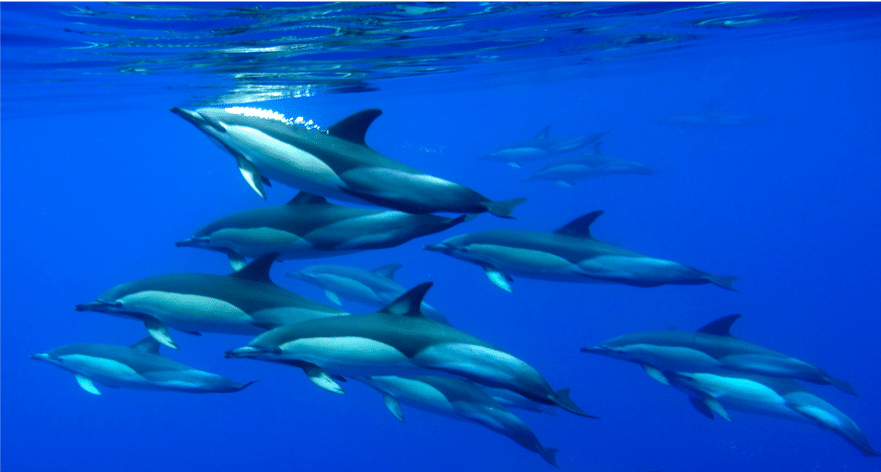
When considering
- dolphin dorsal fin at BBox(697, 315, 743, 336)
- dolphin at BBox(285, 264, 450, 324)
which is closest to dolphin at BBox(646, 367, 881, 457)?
dolphin dorsal fin at BBox(697, 315, 743, 336)

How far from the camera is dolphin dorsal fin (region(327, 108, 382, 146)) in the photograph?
3861mm

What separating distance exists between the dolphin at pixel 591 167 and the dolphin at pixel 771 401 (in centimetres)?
661

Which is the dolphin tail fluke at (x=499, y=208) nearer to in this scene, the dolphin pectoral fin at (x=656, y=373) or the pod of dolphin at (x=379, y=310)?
the pod of dolphin at (x=379, y=310)

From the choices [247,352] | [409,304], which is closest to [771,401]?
[409,304]

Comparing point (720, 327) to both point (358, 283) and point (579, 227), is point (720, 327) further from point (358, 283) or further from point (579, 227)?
point (358, 283)

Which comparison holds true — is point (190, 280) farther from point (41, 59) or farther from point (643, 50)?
point (643, 50)

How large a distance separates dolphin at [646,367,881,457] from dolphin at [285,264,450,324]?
4.03 m

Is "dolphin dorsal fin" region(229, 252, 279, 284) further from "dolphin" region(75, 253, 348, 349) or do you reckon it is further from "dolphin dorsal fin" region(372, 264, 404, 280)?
"dolphin dorsal fin" region(372, 264, 404, 280)

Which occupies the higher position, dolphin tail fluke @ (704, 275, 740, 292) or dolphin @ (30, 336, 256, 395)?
dolphin tail fluke @ (704, 275, 740, 292)

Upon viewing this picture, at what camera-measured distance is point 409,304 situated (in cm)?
401

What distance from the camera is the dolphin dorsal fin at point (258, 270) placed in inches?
177

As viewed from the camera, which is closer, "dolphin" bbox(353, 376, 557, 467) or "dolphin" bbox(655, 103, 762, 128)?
"dolphin" bbox(353, 376, 557, 467)

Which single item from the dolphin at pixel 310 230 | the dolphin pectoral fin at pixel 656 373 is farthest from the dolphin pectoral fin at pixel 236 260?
the dolphin pectoral fin at pixel 656 373

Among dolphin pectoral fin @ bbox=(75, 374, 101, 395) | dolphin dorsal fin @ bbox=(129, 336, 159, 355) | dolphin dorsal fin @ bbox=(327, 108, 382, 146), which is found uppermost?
dolphin dorsal fin @ bbox=(327, 108, 382, 146)
